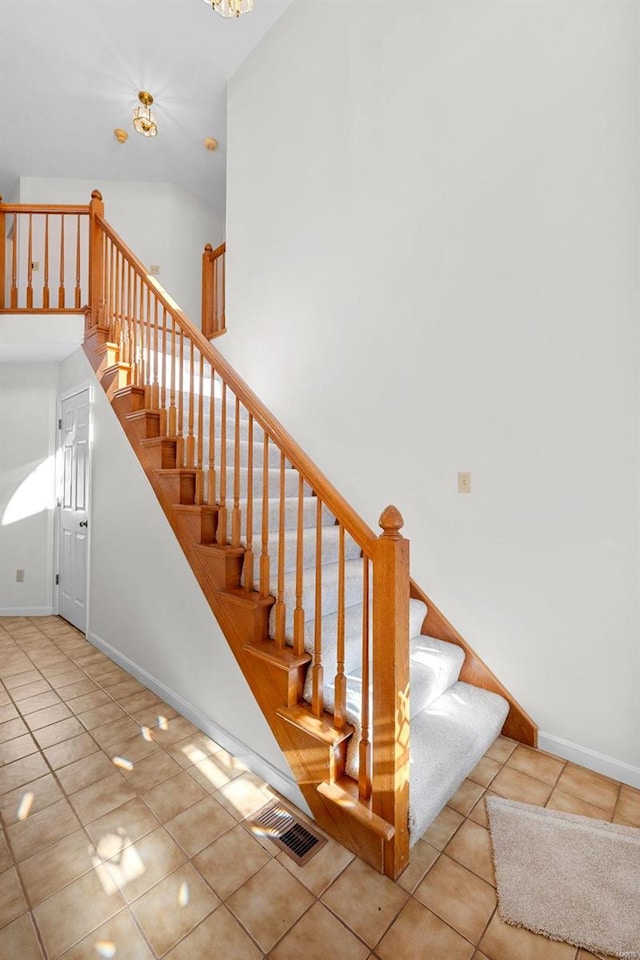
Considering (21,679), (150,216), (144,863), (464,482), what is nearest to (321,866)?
(144,863)

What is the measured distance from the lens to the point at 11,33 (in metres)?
3.36

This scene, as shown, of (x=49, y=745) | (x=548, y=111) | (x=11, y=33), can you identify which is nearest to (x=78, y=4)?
(x=11, y=33)

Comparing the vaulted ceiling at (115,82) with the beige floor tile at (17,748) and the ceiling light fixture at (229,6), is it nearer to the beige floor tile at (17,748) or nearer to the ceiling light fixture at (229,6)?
the ceiling light fixture at (229,6)

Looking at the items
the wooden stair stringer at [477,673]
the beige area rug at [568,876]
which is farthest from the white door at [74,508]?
the beige area rug at [568,876]

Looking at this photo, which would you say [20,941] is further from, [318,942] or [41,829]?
[318,942]

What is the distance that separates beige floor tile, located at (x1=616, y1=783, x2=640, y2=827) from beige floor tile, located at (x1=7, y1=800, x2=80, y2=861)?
204cm

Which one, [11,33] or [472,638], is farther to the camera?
[11,33]

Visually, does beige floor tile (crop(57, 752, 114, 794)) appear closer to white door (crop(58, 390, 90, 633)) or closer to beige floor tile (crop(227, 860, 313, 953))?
beige floor tile (crop(227, 860, 313, 953))

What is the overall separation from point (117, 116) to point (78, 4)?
103cm

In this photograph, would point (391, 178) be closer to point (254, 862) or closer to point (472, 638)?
point (472, 638)

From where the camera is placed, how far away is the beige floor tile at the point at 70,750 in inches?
77.2

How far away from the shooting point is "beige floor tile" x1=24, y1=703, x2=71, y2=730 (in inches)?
88.7

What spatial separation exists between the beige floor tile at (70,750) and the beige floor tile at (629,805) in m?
2.24

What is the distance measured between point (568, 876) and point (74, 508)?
12.7ft
